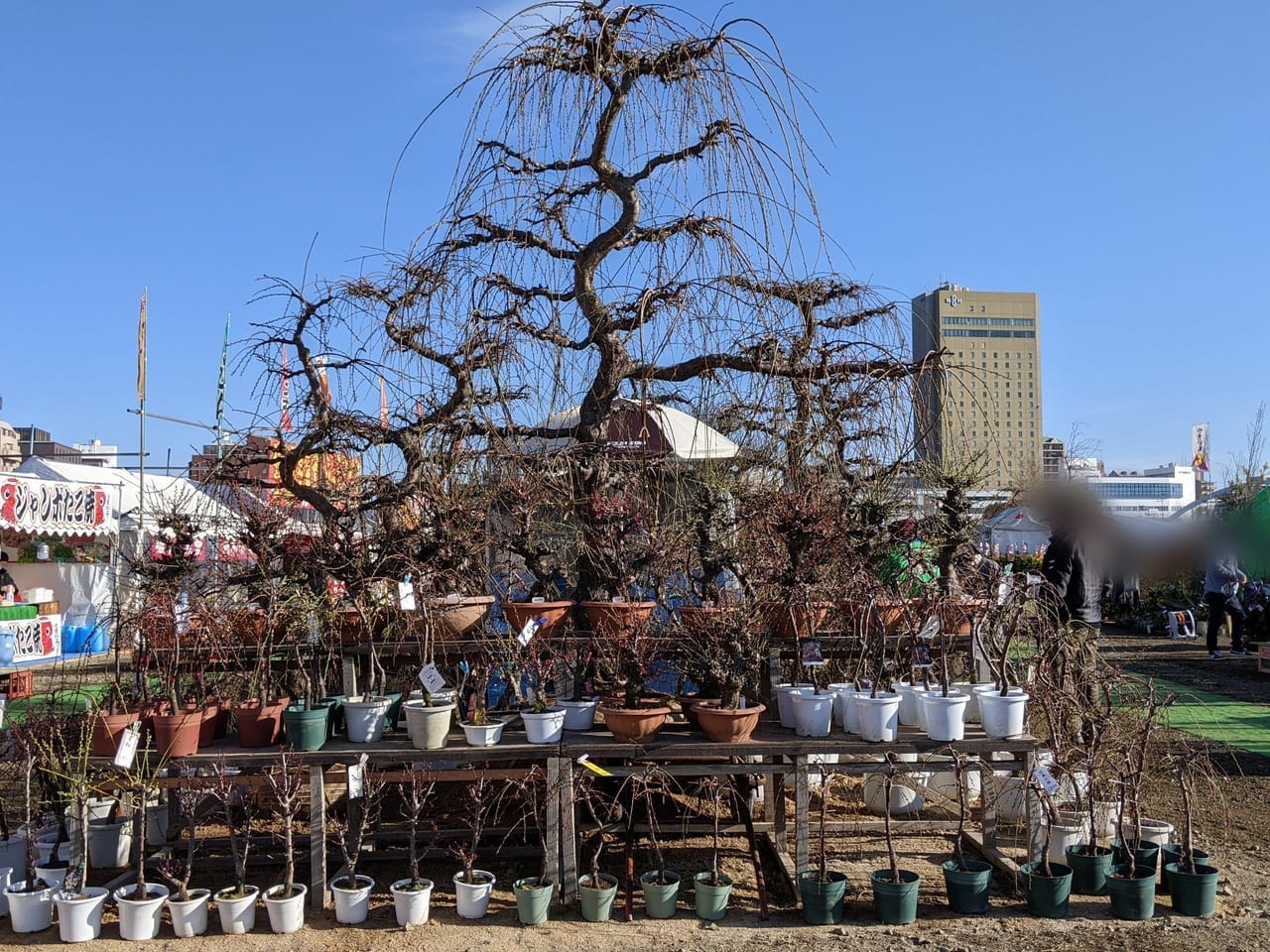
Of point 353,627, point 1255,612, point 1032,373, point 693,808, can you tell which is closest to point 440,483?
point 353,627

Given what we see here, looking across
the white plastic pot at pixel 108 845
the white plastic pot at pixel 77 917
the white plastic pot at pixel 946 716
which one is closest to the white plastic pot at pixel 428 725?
the white plastic pot at pixel 77 917

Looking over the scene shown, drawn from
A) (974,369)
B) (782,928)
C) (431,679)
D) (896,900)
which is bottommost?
(782,928)

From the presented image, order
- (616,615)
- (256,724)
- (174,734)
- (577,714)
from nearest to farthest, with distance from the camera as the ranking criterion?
(174,734)
(256,724)
(577,714)
(616,615)

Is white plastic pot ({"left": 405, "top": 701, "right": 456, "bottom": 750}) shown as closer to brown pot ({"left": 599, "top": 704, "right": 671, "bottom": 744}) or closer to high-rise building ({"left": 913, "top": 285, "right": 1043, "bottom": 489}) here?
brown pot ({"left": 599, "top": 704, "right": 671, "bottom": 744})

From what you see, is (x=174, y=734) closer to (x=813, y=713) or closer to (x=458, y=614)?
(x=458, y=614)

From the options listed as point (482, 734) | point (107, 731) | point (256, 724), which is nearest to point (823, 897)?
point (482, 734)

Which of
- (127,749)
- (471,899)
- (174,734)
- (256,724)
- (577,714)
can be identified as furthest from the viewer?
(577,714)

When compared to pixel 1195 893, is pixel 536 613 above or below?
above

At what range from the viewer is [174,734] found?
3.98m

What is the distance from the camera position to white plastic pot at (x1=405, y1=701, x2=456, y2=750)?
13.1ft

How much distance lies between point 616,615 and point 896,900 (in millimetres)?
1639

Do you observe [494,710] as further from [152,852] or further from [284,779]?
[152,852]

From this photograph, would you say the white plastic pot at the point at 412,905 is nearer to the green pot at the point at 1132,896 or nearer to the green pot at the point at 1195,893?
the green pot at the point at 1132,896

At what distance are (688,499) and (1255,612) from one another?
9.81m
